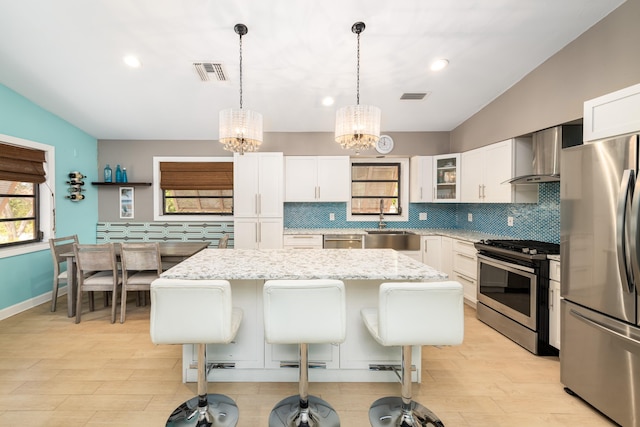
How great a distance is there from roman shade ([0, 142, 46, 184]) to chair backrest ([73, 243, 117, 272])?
3.91 ft

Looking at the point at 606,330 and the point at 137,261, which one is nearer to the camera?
the point at 606,330

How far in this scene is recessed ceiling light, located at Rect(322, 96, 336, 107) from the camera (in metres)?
3.73

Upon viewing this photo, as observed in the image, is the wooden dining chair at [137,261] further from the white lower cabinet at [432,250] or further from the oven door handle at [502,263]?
the oven door handle at [502,263]

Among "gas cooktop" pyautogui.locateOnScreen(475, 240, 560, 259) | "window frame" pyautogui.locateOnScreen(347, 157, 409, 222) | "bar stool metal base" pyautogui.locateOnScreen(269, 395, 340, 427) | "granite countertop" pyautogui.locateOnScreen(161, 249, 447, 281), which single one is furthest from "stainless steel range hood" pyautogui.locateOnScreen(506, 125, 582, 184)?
"bar stool metal base" pyautogui.locateOnScreen(269, 395, 340, 427)

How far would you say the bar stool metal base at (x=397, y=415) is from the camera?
5.63 feet

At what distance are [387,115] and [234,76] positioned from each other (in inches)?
83.5

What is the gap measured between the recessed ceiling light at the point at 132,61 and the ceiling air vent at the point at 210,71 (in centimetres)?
54

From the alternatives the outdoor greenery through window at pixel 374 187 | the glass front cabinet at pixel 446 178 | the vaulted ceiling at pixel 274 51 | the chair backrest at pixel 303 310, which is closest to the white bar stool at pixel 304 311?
the chair backrest at pixel 303 310

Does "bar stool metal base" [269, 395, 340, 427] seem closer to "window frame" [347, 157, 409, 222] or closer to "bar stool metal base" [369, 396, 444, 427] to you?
"bar stool metal base" [369, 396, 444, 427]

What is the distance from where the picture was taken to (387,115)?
4.20 m

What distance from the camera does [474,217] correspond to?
448 cm

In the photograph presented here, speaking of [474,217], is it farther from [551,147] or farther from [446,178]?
[551,147]

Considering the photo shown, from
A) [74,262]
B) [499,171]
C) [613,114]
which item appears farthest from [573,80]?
[74,262]

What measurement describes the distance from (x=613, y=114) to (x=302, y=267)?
88.2 inches
